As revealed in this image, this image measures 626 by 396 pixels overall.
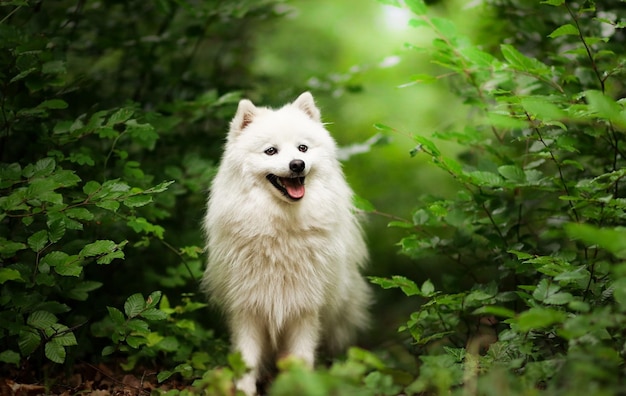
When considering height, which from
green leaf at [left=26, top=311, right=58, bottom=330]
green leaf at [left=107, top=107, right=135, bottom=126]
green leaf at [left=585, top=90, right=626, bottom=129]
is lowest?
green leaf at [left=26, top=311, right=58, bottom=330]

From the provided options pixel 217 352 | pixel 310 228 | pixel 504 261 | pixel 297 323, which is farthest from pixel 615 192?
pixel 217 352

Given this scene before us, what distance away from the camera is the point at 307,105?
3.66 metres

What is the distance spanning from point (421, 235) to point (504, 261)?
22.8 inches

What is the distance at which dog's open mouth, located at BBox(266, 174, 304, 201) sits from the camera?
3240 mm

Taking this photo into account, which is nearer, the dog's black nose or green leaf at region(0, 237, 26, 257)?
green leaf at region(0, 237, 26, 257)

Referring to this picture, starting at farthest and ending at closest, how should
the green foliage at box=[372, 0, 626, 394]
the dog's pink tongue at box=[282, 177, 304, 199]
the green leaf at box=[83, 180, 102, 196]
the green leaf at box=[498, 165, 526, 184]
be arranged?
the dog's pink tongue at box=[282, 177, 304, 199] → the green leaf at box=[498, 165, 526, 184] → the green leaf at box=[83, 180, 102, 196] → the green foliage at box=[372, 0, 626, 394]

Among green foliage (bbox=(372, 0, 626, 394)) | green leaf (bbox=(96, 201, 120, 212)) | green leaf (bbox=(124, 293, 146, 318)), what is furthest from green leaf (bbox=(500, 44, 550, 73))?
green leaf (bbox=(124, 293, 146, 318))

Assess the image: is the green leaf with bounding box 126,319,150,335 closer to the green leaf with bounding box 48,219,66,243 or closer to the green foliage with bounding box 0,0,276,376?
the green foliage with bounding box 0,0,276,376

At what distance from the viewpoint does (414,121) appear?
26.3 feet

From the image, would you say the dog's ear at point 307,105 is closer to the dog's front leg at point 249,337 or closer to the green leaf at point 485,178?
the green leaf at point 485,178

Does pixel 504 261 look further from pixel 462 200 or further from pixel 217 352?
pixel 217 352

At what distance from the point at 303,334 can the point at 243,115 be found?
4.56 feet

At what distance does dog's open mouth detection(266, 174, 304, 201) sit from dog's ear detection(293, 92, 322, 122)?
55 centimetres

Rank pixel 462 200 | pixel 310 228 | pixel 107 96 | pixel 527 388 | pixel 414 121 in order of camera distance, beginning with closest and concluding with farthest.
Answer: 1. pixel 527 388
2. pixel 310 228
3. pixel 462 200
4. pixel 107 96
5. pixel 414 121
